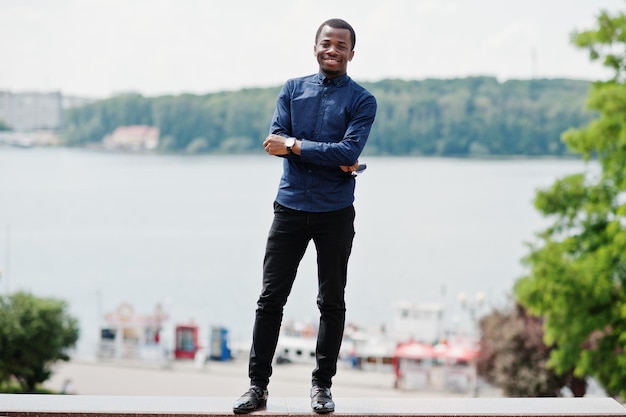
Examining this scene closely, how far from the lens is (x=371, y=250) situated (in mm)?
78500

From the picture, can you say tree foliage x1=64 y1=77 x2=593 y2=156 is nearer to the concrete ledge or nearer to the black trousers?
the concrete ledge

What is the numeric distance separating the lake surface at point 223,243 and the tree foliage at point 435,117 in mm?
7141

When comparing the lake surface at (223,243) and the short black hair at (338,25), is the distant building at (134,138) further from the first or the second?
the short black hair at (338,25)

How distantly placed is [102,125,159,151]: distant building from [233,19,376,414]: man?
363ft

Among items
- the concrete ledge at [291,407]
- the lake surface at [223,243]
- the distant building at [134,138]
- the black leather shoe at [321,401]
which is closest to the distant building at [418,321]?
the lake surface at [223,243]

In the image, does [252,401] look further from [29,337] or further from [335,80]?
[29,337]

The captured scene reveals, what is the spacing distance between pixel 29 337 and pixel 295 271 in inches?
883

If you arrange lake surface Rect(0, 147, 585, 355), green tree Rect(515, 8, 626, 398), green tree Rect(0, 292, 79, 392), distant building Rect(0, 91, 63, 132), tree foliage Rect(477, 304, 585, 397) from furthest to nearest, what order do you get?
distant building Rect(0, 91, 63, 132) < lake surface Rect(0, 147, 585, 355) < tree foliage Rect(477, 304, 585, 397) < green tree Rect(0, 292, 79, 392) < green tree Rect(515, 8, 626, 398)

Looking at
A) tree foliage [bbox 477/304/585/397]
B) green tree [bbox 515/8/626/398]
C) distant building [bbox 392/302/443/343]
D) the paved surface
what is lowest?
the paved surface

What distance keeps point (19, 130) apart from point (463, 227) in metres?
82.0

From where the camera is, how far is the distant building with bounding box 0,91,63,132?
135125mm

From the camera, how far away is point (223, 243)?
3118 inches

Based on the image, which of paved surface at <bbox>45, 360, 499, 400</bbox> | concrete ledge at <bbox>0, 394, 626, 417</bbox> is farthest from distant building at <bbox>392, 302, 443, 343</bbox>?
concrete ledge at <bbox>0, 394, 626, 417</bbox>

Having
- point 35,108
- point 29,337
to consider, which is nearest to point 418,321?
point 29,337
